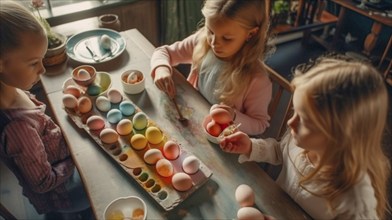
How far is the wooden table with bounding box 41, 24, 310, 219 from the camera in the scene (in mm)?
866

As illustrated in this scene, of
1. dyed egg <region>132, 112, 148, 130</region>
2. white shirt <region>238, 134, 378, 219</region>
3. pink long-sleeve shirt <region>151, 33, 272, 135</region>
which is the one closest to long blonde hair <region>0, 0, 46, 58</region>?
dyed egg <region>132, 112, 148, 130</region>

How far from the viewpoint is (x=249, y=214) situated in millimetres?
812

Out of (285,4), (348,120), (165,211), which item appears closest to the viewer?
(348,120)

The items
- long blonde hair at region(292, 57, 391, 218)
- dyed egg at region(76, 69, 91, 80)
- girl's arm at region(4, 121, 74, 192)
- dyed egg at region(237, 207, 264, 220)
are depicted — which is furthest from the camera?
dyed egg at region(76, 69, 91, 80)

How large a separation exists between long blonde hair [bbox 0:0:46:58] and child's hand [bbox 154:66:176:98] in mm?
477

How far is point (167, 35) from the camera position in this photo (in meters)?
2.45

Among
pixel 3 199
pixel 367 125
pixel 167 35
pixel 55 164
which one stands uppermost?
pixel 367 125

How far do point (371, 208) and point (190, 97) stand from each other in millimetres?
718

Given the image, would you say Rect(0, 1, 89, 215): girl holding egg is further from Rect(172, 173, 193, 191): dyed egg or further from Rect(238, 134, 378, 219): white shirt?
Rect(238, 134, 378, 219): white shirt

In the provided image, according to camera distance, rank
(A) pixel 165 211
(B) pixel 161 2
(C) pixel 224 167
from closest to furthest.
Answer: (A) pixel 165 211 → (C) pixel 224 167 → (B) pixel 161 2

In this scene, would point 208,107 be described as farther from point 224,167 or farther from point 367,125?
point 367,125

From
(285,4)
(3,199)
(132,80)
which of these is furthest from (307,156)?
(285,4)

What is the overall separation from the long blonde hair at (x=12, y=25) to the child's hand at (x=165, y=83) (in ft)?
1.56

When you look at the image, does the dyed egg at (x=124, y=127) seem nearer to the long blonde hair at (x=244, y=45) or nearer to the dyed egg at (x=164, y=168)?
the dyed egg at (x=164, y=168)
